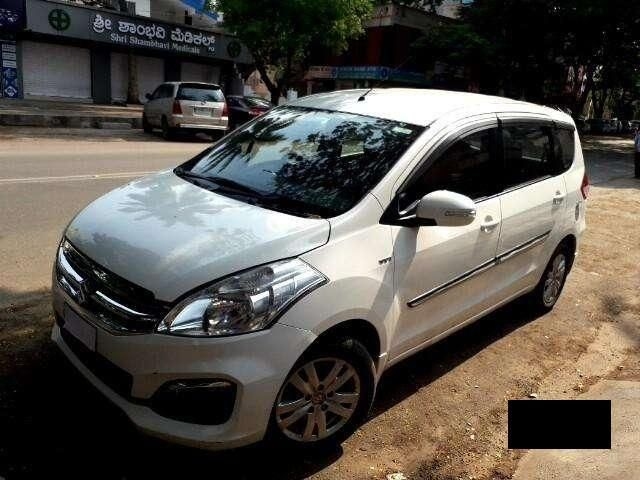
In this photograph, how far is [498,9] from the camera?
84.5 feet

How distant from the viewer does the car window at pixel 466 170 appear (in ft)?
10.7

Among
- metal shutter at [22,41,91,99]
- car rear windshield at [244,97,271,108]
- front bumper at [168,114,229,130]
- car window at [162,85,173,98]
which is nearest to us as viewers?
front bumper at [168,114,229,130]

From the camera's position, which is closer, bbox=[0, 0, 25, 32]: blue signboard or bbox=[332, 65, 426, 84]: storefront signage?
bbox=[0, 0, 25, 32]: blue signboard

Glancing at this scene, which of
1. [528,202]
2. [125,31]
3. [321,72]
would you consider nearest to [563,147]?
[528,202]

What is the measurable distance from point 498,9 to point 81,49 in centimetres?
1854

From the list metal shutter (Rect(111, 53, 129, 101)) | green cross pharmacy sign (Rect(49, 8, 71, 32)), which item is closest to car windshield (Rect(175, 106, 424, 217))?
green cross pharmacy sign (Rect(49, 8, 71, 32))

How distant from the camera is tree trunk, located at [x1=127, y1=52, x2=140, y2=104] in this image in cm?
2706

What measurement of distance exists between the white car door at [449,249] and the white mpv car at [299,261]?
0.01 metres

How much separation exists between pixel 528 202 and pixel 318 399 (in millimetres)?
2153

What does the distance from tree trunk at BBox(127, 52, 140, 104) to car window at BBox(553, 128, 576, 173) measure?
25.7 meters

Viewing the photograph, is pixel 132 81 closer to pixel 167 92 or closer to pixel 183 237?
pixel 167 92

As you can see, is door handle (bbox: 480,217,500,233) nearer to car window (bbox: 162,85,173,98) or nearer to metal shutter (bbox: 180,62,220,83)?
car window (bbox: 162,85,173,98)

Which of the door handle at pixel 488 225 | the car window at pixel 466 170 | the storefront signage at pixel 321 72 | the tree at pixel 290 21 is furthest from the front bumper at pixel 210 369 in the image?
the storefront signage at pixel 321 72

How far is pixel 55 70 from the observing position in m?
25.9
